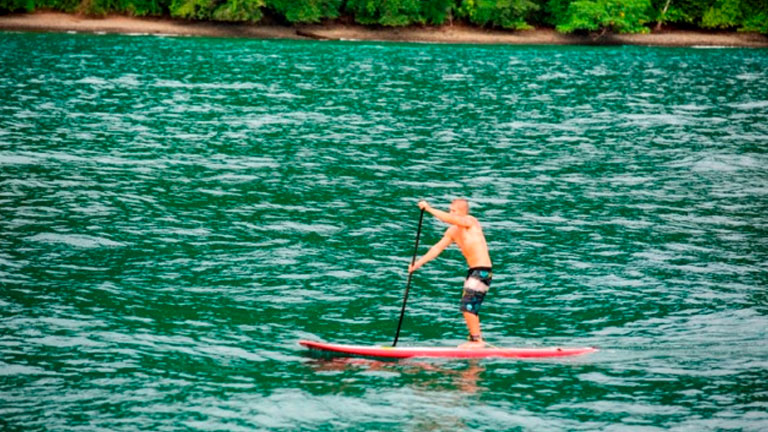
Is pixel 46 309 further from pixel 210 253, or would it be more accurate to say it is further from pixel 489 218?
pixel 489 218

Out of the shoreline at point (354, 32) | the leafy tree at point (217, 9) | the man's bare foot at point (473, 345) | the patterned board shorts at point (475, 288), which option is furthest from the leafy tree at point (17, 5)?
the man's bare foot at point (473, 345)

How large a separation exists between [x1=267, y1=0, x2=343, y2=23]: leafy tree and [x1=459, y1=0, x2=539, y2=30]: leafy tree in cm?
1317

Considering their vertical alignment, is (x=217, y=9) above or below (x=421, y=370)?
above

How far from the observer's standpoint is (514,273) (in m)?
23.8

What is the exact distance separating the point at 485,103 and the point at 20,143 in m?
26.0

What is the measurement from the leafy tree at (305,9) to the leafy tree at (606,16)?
23071mm

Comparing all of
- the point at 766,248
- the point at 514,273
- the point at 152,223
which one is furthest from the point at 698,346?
the point at 152,223

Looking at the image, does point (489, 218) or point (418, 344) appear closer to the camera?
point (418, 344)

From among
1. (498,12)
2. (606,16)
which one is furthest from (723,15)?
(498,12)

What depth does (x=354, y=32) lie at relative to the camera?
100625 millimetres

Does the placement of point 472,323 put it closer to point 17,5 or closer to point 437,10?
point 17,5

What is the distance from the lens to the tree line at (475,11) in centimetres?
9706

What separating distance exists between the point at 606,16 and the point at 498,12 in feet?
34.9

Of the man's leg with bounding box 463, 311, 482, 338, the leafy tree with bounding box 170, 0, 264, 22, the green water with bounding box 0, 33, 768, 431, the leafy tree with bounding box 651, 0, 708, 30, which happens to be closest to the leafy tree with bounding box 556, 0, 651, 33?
the leafy tree with bounding box 651, 0, 708, 30
